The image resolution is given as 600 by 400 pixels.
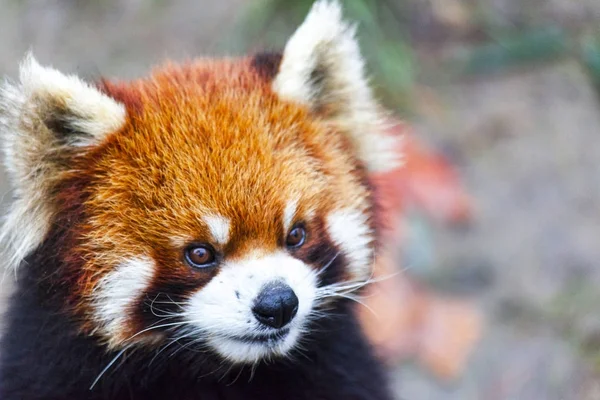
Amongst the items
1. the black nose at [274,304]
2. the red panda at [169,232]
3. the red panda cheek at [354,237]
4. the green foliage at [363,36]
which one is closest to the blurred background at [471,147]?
the green foliage at [363,36]

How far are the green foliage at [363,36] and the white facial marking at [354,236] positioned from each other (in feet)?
8.51

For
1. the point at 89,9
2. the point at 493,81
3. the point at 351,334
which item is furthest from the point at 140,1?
the point at 351,334

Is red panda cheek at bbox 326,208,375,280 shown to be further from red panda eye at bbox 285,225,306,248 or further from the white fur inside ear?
the white fur inside ear

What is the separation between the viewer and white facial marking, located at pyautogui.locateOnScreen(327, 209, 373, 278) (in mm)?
2283

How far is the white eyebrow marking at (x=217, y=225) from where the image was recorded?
209 centimetres

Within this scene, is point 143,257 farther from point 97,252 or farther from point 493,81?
point 493,81

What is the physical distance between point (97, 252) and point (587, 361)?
8.53ft

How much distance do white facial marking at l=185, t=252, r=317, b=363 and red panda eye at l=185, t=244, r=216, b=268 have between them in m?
0.04

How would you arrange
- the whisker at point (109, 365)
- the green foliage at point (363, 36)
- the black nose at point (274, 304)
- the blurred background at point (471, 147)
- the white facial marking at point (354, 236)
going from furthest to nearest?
the green foliage at point (363, 36) → the blurred background at point (471, 147) → the white facial marking at point (354, 236) → the whisker at point (109, 365) → the black nose at point (274, 304)

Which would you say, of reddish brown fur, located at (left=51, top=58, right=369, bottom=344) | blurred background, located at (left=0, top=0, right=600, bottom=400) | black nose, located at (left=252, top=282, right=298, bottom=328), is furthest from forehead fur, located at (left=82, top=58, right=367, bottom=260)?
blurred background, located at (left=0, top=0, right=600, bottom=400)

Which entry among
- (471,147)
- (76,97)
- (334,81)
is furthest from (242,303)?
(471,147)

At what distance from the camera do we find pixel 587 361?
12.9 ft

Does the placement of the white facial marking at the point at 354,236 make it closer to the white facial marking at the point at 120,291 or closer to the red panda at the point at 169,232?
the red panda at the point at 169,232

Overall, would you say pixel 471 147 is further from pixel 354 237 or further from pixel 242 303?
pixel 242 303
